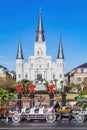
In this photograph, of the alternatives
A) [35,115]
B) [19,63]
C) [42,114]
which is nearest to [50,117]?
[42,114]

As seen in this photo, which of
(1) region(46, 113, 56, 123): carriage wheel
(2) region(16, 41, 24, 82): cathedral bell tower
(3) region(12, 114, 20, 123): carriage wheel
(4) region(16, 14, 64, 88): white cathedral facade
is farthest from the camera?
(4) region(16, 14, 64, 88): white cathedral facade

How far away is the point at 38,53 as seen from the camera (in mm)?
129000

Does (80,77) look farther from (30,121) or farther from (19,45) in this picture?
(30,121)

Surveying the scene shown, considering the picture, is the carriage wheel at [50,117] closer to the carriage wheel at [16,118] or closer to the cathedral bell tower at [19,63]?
the carriage wheel at [16,118]

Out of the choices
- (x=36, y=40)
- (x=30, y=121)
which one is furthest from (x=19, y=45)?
(x=30, y=121)

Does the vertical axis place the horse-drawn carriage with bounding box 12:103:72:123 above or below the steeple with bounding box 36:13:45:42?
below

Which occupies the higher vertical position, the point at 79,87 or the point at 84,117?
the point at 79,87

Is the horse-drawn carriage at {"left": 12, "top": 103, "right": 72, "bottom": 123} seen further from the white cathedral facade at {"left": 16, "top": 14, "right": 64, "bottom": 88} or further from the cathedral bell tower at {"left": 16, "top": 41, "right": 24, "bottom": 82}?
→ the cathedral bell tower at {"left": 16, "top": 41, "right": 24, "bottom": 82}

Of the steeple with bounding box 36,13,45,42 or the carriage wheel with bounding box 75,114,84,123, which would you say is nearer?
the carriage wheel with bounding box 75,114,84,123

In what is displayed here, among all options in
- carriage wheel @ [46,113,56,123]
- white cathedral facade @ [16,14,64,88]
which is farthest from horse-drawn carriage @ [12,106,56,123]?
white cathedral facade @ [16,14,64,88]

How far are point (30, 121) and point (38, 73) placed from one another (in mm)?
102412

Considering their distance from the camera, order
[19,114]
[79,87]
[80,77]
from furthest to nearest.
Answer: [80,77] < [79,87] < [19,114]

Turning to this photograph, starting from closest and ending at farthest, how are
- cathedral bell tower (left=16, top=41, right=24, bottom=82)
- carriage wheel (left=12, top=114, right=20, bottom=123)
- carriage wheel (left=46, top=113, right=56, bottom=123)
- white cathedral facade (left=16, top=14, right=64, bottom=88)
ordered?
carriage wheel (left=46, top=113, right=56, bottom=123), carriage wheel (left=12, top=114, right=20, bottom=123), cathedral bell tower (left=16, top=41, right=24, bottom=82), white cathedral facade (left=16, top=14, right=64, bottom=88)

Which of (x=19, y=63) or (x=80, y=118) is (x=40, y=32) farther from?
(x=80, y=118)
